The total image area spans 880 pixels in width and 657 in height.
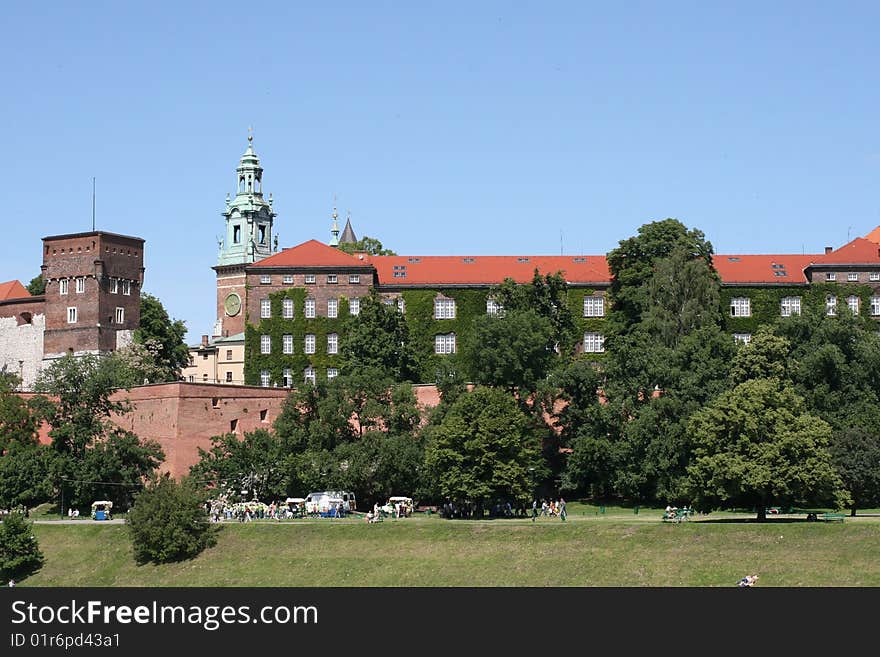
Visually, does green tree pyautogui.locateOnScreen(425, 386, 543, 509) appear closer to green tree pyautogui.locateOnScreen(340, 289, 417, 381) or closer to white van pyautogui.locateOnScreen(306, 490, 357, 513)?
white van pyautogui.locateOnScreen(306, 490, 357, 513)

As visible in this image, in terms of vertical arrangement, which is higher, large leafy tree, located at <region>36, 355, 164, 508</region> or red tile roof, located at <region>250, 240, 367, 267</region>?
red tile roof, located at <region>250, 240, 367, 267</region>

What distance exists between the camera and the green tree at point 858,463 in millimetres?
62125

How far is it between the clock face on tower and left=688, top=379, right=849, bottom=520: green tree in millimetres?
47513

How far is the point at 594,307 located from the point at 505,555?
3594cm

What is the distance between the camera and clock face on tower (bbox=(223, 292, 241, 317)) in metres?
103

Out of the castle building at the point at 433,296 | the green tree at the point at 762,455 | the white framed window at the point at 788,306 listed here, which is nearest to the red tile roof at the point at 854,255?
the castle building at the point at 433,296

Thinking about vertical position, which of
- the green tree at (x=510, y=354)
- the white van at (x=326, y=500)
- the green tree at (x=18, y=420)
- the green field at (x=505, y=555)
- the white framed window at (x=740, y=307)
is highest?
the white framed window at (x=740, y=307)

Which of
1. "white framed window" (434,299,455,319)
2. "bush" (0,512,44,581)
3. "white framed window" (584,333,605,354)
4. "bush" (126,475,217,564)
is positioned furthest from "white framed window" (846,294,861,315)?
"bush" (0,512,44,581)

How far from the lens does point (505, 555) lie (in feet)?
Result: 181

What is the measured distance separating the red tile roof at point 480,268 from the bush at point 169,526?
3198 centimetres

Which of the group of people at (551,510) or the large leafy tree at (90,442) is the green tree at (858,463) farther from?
the large leafy tree at (90,442)

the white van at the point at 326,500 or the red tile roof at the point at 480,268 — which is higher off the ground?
the red tile roof at the point at 480,268

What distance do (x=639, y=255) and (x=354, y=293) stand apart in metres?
16.0

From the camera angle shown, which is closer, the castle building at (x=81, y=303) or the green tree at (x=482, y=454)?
the green tree at (x=482, y=454)
